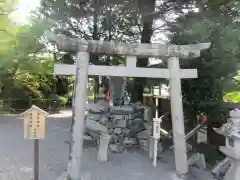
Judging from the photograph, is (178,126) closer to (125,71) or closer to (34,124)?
(125,71)

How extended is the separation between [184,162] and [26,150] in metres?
4.00

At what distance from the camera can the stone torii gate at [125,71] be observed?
16.8 feet

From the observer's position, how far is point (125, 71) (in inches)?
213

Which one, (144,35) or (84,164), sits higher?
(144,35)

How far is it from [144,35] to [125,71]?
4.74m

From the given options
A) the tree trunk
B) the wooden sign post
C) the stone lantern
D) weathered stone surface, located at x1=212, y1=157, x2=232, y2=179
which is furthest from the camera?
the tree trunk

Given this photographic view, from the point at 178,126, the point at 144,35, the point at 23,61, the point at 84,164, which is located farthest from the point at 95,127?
the point at 23,61

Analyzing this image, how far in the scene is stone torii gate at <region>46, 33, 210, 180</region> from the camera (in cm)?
513

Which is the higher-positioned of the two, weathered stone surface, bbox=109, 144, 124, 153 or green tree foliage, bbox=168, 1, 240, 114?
green tree foliage, bbox=168, 1, 240, 114

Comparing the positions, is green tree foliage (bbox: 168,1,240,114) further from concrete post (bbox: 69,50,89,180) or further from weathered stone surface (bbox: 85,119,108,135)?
concrete post (bbox: 69,50,89,180)

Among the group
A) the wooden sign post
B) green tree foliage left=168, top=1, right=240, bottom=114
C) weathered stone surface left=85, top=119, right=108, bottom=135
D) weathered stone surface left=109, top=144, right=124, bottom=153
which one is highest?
Result: green tree foliage left=168, top=1, right=240, bottom=114

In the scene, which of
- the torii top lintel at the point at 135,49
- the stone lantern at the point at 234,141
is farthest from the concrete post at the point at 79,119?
the stone lantern at the point at 234,141

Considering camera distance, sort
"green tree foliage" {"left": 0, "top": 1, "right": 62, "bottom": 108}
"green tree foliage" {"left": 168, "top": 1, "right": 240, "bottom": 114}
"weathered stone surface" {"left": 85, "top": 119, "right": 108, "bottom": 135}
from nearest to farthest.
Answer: "green tree foliage" {"left": 168, "top": 1, "right": 240, "bottom": 114} → "weathered stone surface" {"left": 85, "top": 119, "right": 108, "bottom": 135} → "green tree foliage" {"left": 0, "top": 1, "right": 62, "bottom": 108}

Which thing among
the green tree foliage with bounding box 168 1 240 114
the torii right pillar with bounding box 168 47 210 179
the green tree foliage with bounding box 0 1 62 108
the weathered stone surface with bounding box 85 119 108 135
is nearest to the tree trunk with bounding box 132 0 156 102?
the green tree foliage with bounding box 168 1 240 114
